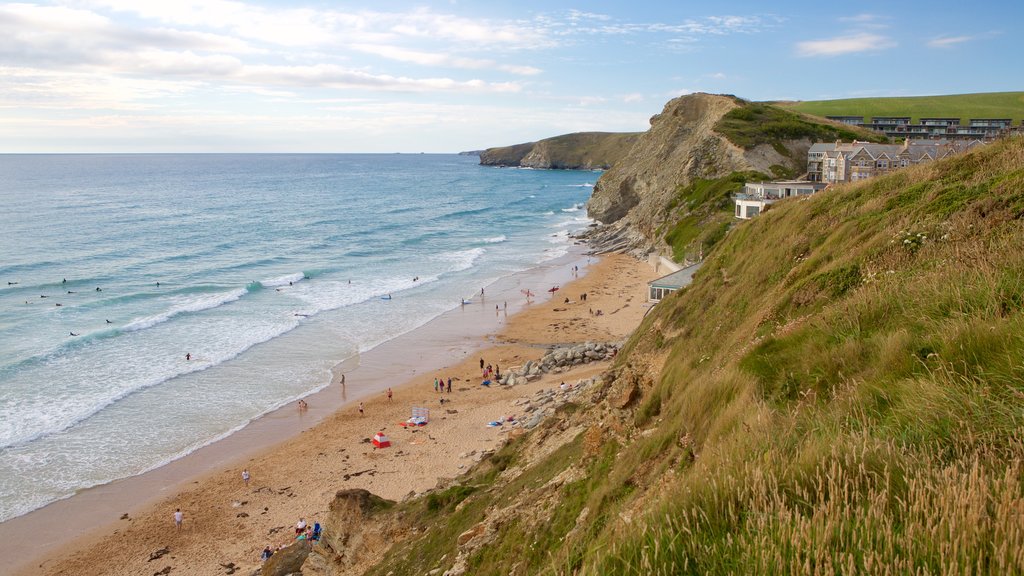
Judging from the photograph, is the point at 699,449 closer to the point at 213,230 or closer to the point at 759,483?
the point at 759,483

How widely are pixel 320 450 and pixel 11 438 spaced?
13.1 metres

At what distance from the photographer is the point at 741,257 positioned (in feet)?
59.3

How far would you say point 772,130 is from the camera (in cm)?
7381

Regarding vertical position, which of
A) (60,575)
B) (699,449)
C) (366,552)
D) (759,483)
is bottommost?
(60,575)

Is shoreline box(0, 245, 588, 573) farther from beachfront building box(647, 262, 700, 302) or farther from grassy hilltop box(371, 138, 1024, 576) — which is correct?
grassy hilltop box(371, 138, 1024, 576)

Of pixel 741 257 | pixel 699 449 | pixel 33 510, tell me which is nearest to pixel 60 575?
pixel 33 510

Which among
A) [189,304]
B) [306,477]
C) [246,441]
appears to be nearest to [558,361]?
[306,477]

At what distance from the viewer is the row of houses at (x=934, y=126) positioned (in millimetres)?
84938

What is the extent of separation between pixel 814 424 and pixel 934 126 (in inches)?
4221

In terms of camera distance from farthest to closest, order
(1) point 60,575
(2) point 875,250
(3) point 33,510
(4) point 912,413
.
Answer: (3) point 33,510 < (1) point 60,575 < (2) point 875,250 < (4) point 912,413

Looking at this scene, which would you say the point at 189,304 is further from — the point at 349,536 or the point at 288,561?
the point at 349,536

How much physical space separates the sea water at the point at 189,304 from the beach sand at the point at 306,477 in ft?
11.4

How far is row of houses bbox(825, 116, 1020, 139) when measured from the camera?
279ft

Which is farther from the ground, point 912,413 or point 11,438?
point 912,413
